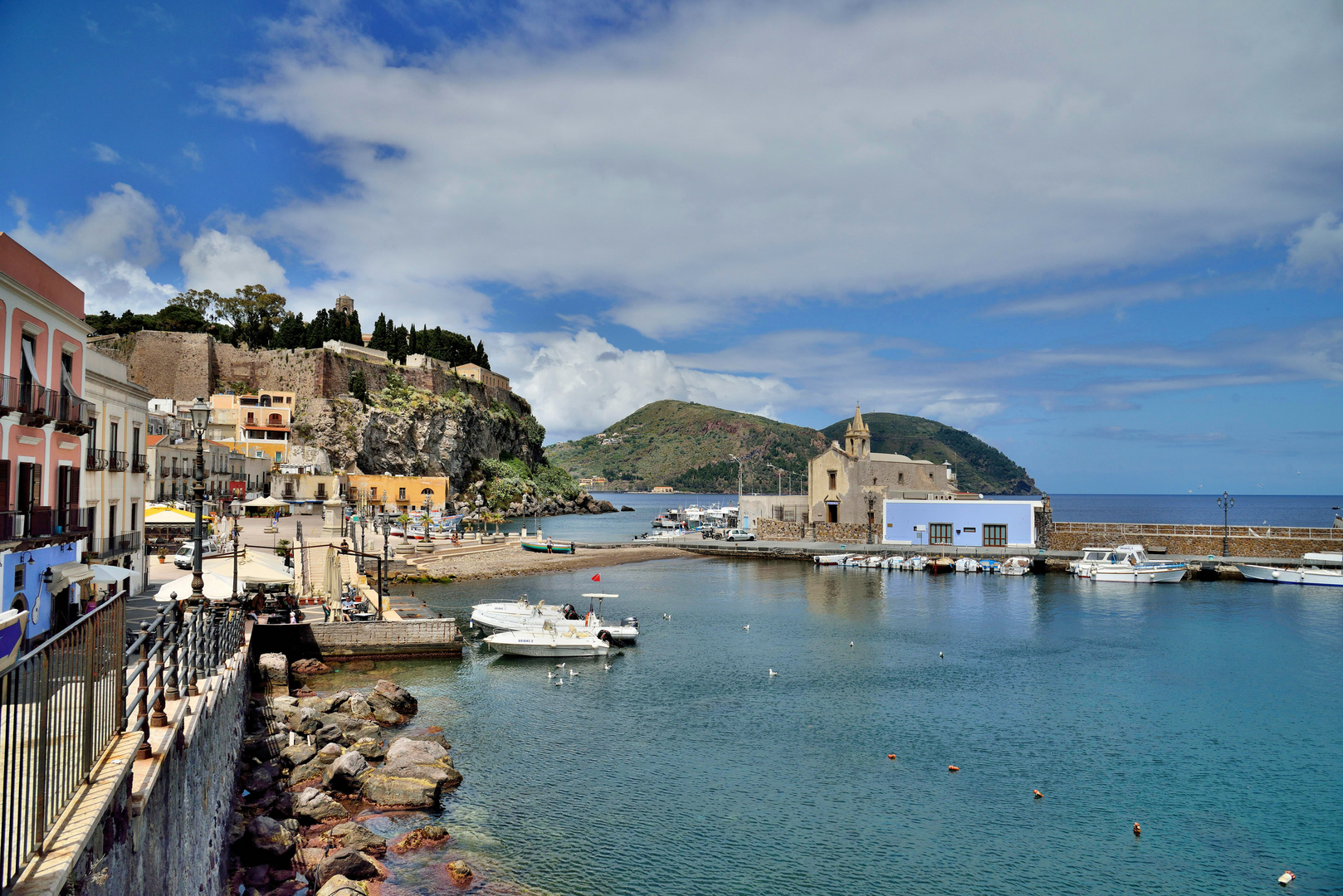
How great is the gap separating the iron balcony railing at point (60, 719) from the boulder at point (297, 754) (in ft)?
33.0

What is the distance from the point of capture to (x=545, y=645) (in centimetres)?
3050

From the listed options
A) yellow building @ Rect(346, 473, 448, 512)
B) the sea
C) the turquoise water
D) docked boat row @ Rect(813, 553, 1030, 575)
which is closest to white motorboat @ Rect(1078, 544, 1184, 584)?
docked boat row @ Rect(813, 553, 1030, 575)

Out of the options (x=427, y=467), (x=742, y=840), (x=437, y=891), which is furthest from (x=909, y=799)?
(x=427, y=467)

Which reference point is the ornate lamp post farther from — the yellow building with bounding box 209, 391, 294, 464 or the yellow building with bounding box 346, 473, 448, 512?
the yellow building with bounding box 346, 473, 448, 512

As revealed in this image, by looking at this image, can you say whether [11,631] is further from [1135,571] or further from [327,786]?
[1135,571]

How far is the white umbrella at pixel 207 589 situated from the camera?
18531mm

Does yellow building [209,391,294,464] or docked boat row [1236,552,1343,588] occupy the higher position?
yellow building [209,391,294,464]

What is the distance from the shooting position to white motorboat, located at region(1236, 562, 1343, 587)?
2008 inches

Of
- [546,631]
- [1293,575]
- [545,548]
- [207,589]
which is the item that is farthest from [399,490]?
[1293,575]

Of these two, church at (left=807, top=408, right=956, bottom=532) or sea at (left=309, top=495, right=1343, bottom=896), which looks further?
church at (left=807, top=408, right=956, bottom=532)

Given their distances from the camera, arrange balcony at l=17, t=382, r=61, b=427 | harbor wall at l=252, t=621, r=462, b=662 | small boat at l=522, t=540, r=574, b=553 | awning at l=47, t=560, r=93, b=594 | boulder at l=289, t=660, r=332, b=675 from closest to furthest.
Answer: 1. balcony at l=17, t=382, r=61, b=427
2. awning at l=47, t=560, r=93, b=594
3. boulder at l=289, t=660, r=332, b=675
4. harbor wall at l=252, t=621, r=462, b=662
5. small boat at l=522, t=540, r=574, b=553

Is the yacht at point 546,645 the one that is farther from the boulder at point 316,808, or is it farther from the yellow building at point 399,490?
the yellow building at point 399,490

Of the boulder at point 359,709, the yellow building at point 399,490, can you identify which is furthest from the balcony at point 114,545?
the yellow building at point 399,490

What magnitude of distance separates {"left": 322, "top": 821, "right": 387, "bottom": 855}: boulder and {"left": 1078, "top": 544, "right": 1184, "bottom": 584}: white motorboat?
52.0 metres
